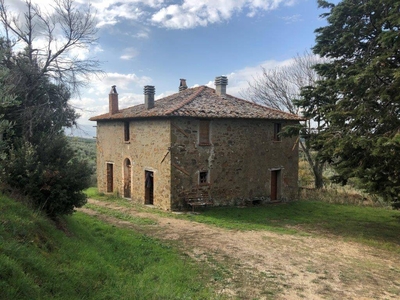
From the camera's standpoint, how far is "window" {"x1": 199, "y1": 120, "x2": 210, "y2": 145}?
1443cm

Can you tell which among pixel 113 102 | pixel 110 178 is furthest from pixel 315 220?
pixel 113 102

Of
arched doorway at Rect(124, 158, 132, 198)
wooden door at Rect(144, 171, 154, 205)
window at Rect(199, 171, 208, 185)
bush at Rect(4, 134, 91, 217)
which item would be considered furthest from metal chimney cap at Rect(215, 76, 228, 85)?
bush at Rect(4, 134, 91, 217)

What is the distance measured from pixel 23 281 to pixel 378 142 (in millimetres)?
8335

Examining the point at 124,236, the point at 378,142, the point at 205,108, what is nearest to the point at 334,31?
the point at 378,142

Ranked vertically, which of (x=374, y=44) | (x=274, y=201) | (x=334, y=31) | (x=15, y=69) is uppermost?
(x=334, y=31)

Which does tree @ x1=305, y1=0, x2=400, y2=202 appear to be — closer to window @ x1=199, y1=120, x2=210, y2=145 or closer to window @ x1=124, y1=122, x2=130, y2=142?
window @ x1=199, y1=120, x2=210, y2=145

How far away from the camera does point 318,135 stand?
10055 mm

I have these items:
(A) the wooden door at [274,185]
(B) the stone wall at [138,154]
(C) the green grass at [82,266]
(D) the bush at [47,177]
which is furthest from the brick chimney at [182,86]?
(C) the green grass at [82,266]

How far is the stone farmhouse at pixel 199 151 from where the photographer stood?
13.9 meters

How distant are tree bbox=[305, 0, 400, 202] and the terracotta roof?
529cm

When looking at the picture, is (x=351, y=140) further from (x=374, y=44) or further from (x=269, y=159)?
(x=269, y=159)

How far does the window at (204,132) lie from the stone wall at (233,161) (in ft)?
0.66

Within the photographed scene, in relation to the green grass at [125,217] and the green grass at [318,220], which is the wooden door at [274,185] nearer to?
the green grass at [318,220]

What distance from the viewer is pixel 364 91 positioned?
889cm
